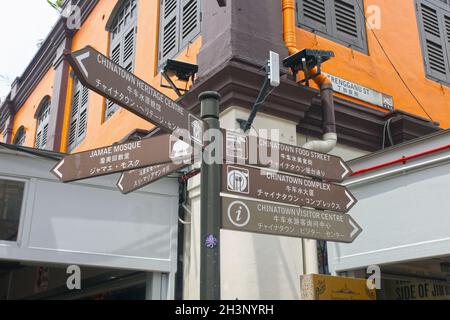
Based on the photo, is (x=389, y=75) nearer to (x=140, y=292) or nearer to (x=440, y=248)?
(x=440, y=248)

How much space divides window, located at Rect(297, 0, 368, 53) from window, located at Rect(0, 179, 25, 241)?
4.69 m

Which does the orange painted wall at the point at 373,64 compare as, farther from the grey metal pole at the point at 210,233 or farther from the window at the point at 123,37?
the grey metal pole at the point at 210,233

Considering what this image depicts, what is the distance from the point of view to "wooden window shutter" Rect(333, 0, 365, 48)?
30.6ft

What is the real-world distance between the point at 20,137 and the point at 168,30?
417 inches

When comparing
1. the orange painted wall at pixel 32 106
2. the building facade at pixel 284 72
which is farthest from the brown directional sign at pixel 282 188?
the orange painted wall at pixel 32 106

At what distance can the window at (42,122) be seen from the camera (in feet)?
50.7

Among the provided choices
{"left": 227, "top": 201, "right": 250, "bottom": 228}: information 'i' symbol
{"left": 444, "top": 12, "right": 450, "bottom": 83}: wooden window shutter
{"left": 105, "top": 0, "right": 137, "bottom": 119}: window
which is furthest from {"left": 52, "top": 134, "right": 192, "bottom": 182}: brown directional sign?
{"left": 444, "top": 12, "right": 450, "bottom": 83}: wooden window shutter

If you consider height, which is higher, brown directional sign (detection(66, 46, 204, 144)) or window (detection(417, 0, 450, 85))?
window (detection(417, 0, 450, 85))

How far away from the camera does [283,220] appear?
14.3 feet

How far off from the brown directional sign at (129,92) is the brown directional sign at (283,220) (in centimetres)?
58

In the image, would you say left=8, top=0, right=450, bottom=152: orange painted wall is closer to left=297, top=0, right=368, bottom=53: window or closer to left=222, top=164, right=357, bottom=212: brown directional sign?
left=297, top=0, right=368, bottom=53: window

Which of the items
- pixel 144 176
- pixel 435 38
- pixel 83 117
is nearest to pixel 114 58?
pixel 83 117
